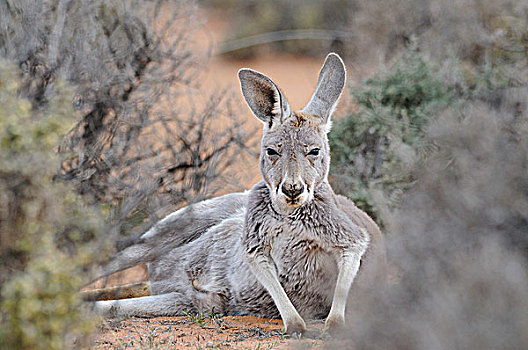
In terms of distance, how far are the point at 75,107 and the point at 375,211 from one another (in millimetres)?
2843

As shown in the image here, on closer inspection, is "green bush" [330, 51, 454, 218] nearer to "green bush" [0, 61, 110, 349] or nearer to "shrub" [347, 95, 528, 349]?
"shrub" [347, 95, 528, 349]

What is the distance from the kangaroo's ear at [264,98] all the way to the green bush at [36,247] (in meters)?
1.68

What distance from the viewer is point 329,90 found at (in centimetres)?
498

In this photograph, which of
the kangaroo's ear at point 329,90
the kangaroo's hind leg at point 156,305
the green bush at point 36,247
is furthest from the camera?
the kangaroo's hind leg at point 156,305

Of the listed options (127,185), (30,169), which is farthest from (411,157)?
(30,169)

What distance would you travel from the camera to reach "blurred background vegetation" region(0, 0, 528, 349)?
309cm

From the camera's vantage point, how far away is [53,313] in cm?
314

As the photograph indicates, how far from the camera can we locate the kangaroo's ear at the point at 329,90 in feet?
16.2

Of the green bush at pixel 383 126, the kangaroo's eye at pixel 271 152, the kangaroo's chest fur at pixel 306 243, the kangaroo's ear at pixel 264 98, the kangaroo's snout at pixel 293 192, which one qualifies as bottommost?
the kangaroo's chest fur at pixel 306 243

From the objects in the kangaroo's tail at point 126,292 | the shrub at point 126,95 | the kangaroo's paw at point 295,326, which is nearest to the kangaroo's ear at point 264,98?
the shrub at point 126,95

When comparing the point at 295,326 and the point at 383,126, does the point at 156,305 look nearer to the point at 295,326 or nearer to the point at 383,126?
the point at 295,326

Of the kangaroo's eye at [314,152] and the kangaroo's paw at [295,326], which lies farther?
the kangaroo's eye at [314,152]

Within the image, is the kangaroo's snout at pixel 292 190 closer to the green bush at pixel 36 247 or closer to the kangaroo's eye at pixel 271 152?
the kangaroo's eye at pixel 271 152

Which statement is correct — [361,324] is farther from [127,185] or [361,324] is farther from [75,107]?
[75,107]
